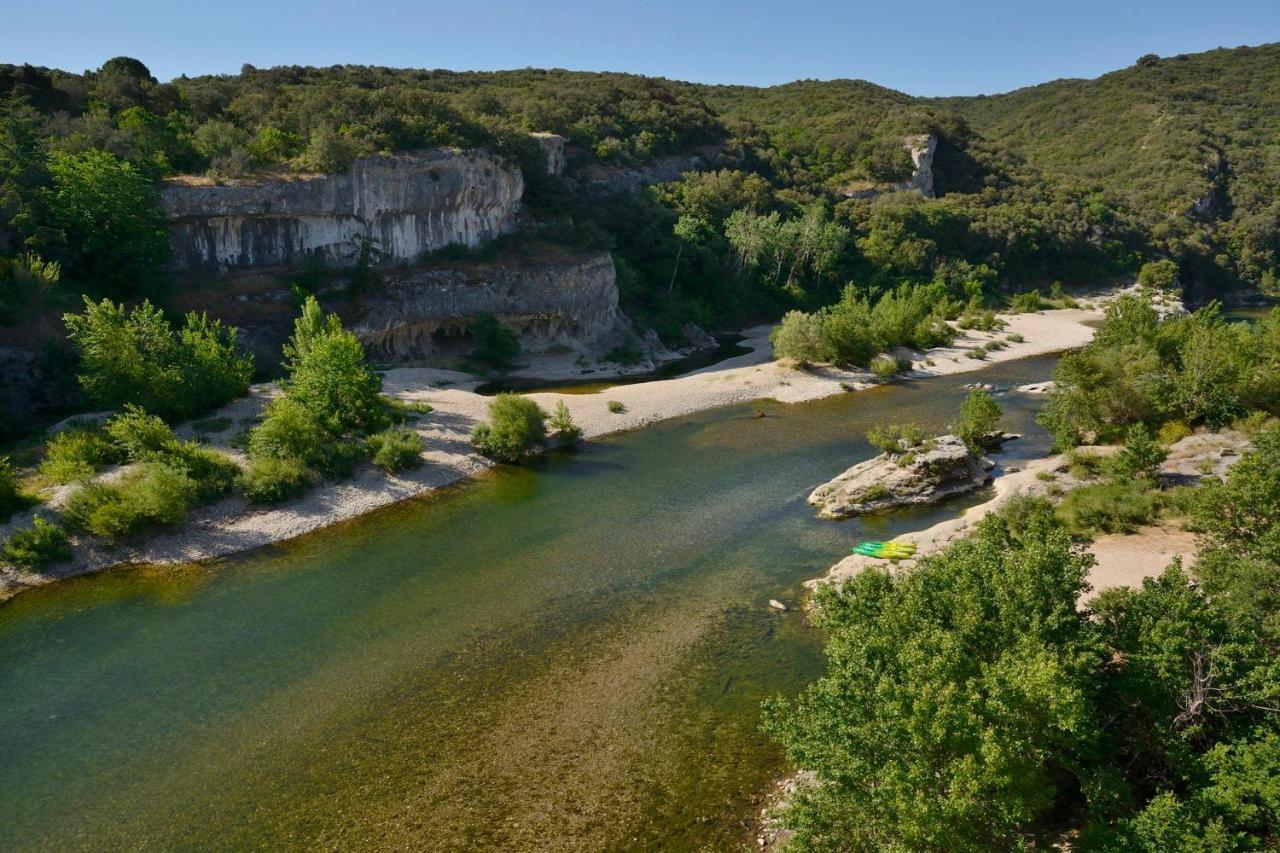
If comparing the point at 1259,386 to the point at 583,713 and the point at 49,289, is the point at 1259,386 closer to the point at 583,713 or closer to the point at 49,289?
the point at 583,713

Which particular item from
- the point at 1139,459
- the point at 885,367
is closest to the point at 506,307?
the point at 885,367

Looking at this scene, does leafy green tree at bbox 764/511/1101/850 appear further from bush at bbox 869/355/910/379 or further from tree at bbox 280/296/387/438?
bush at bbox 869/355/910/379

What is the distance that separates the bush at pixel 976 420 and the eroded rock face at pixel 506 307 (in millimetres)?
30347

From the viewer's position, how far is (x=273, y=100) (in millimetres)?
59719

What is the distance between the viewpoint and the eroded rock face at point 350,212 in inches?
1908

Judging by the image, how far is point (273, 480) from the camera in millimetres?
31453

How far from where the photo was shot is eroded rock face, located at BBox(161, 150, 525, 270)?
159 ft

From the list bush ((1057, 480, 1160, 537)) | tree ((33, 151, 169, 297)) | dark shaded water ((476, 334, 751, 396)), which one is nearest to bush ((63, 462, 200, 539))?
tree ((33, 151, 169, 297))

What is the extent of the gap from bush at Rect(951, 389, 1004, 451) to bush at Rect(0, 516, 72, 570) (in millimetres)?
38285

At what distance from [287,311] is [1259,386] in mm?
52940

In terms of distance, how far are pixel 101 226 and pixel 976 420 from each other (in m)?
48.9

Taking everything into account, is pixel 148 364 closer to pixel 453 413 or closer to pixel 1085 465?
pixel 453 413

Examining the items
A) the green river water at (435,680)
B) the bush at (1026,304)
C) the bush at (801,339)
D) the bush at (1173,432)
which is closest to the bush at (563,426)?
the green river water at (435,680)

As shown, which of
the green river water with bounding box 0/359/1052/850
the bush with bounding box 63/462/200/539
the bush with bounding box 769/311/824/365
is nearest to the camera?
the green river water with bounding box 0/359/1052/850
